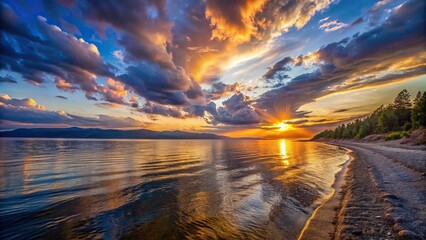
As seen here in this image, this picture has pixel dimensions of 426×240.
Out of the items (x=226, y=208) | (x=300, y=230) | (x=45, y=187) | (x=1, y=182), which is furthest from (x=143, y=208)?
(x=1, y=182)

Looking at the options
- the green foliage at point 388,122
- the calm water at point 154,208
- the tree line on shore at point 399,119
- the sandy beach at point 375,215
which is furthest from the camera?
the green foliage at point 388,122

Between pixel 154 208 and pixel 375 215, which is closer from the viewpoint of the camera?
pixel 375 215

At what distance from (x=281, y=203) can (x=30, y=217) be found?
14.4m

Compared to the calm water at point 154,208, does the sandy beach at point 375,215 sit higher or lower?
higher

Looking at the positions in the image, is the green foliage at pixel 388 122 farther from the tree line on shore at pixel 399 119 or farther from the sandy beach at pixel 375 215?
the sandy beach at pixel 375 215

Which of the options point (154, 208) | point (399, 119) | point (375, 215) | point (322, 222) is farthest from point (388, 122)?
point (154, 208)

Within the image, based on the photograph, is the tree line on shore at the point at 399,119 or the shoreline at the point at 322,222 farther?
A: the tree line on shore at the point at 399,119

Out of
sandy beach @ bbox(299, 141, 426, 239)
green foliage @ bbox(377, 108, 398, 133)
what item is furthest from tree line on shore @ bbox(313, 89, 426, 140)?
sandy beach @ bbox(299, 141, 426, 239)

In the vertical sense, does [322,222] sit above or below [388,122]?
below

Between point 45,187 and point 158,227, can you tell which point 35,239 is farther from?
point 45,187

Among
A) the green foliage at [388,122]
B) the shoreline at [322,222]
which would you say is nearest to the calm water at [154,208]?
the shoreline at [322,222]

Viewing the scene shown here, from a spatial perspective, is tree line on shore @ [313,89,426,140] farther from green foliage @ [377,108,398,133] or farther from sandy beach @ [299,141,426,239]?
sandy beach @ [299,141,426,239]

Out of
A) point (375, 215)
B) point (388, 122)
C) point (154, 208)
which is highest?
point (388, 122)

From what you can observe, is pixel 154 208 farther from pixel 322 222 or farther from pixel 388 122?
pixel 388 122
